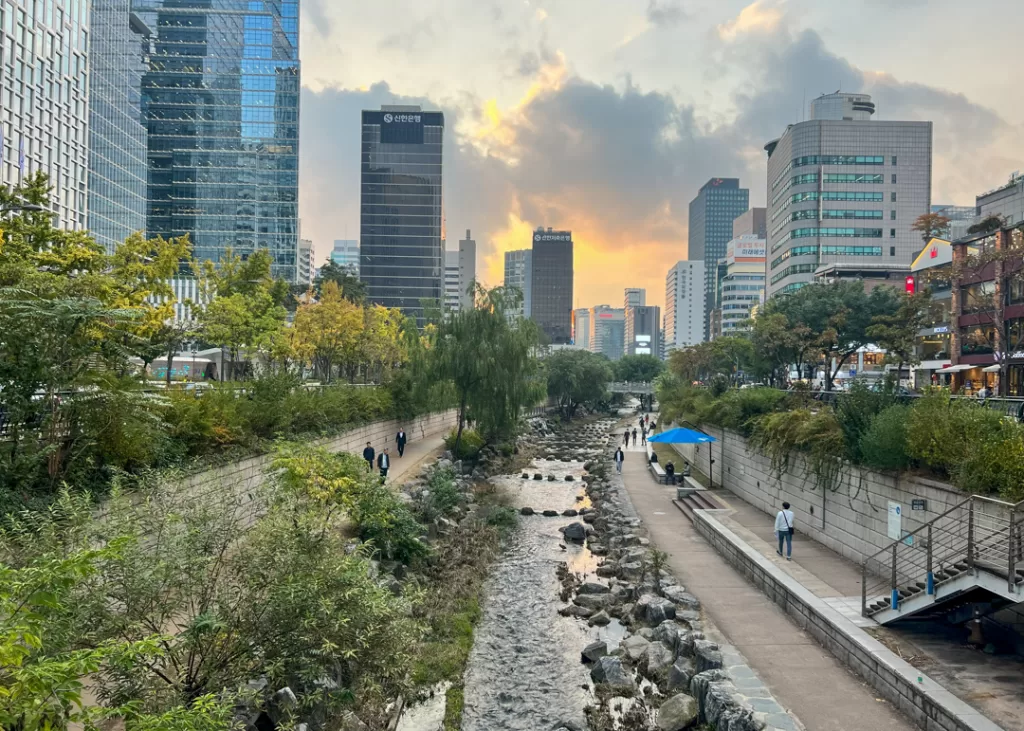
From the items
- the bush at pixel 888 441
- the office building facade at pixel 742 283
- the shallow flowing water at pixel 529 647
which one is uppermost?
the office building facade at pixel 742 283

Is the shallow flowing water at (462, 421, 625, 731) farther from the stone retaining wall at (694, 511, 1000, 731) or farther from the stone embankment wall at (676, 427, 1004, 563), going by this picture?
the stone embankment wall at (676, 427, 1004, 563)

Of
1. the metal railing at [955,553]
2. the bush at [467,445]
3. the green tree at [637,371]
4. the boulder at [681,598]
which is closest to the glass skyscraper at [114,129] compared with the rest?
the bush at [467,445]

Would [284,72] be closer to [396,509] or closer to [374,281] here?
[374,281]

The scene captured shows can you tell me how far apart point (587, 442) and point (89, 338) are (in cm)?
4766

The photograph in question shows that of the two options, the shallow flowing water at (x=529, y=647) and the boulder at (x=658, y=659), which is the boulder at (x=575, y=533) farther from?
the boulder at (x=658, y=659)

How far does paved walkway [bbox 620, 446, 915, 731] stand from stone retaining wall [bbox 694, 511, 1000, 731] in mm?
165

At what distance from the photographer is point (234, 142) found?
10362 centimetres

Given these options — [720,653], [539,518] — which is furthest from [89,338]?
[539,518]

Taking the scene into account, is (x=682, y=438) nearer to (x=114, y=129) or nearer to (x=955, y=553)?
(x=955, y=553)

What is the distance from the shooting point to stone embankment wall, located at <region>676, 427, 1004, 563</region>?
12.8 metres

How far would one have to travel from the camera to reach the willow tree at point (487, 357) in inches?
1351

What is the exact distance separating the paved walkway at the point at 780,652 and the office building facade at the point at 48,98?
185ft

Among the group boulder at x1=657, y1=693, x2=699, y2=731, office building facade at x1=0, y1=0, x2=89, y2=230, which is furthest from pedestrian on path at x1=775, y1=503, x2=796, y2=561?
office building facade at x1=0, y1=0, x2=89, y2=230

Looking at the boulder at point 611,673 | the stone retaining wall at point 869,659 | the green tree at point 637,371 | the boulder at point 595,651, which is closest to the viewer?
the stone retaining wall at point 869,659
